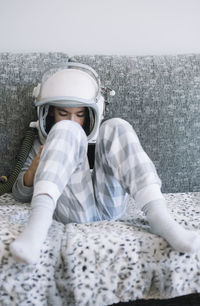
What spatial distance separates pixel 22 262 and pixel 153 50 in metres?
1.22

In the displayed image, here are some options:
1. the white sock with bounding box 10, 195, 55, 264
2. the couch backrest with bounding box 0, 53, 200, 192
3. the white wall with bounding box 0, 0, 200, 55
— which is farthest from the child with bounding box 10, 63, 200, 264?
the white wall with bounding box 0, 0, 200, 55

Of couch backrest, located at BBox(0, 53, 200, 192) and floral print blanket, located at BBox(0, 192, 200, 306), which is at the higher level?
couch backrest, located at BBox(0, 53, 200, 192)

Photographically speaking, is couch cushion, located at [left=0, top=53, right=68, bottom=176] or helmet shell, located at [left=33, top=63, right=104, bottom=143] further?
couch cushion, located at [left=0, top=53, right=68, bottom=176]

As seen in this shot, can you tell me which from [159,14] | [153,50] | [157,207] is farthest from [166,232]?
[159,14]

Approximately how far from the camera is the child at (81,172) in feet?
2.62

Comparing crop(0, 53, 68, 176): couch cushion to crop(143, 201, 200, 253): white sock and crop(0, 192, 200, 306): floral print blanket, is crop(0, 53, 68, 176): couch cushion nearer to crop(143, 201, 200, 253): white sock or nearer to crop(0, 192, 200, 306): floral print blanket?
crop(0, 192, 200, 306): floral print blanket

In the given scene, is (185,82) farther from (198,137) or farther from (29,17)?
(29,17)

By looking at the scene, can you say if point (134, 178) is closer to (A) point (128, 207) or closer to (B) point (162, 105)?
(A) point (128, 207)

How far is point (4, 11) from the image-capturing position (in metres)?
1.54

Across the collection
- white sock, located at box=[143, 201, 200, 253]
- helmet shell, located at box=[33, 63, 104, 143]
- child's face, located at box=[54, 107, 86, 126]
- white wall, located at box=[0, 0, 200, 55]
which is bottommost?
white sock, located at box=[143, 201, 200, 253]

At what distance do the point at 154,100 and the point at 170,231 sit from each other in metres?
0.71

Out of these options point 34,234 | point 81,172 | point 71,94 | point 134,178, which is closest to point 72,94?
point 71,94

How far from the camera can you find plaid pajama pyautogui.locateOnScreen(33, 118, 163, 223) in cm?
89

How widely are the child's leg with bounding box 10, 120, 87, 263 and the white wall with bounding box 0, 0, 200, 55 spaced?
0.74 meters
